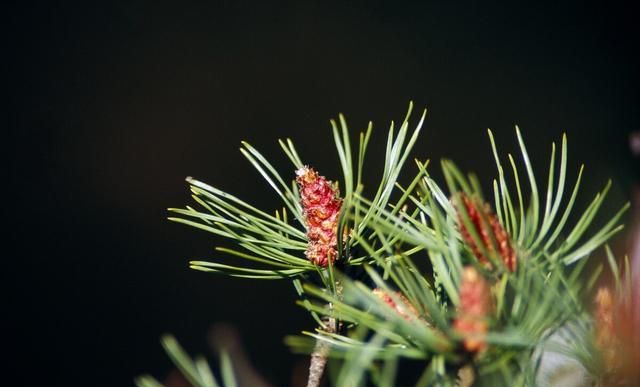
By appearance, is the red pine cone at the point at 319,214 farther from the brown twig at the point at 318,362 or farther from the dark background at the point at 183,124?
the dark background at the point at 183,124

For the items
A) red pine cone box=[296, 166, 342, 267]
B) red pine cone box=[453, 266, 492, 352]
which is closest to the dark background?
red pine cone box=[296, 166, 342, 267]

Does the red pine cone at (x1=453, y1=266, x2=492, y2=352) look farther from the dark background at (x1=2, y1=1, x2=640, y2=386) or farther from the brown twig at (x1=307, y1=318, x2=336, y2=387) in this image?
the dark background at (x1=2, y1=1, x2=640, y2=386)

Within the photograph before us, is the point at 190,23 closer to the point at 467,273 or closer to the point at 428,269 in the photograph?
the point at 428,269

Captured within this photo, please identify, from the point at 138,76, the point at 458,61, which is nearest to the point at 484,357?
the point at 138,76

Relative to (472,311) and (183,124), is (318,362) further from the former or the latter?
(183,124)

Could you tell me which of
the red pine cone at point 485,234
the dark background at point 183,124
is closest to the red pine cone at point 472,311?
the red pine cone at point 485,234

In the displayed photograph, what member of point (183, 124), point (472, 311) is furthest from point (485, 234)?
point (183, 124)
